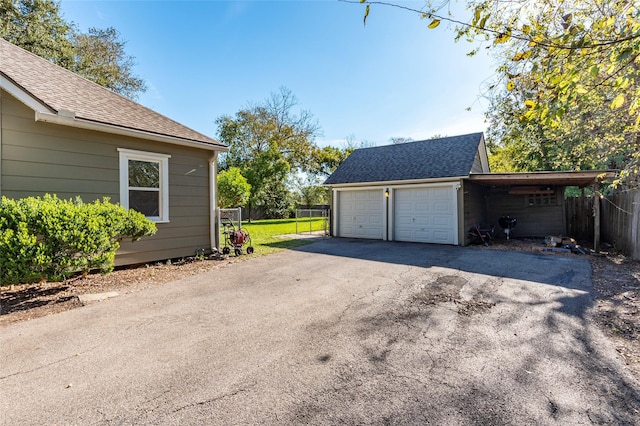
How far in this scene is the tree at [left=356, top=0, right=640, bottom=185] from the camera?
93.6 inches

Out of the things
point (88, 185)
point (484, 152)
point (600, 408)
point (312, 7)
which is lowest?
point (600, 408)

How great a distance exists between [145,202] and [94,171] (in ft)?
3.90

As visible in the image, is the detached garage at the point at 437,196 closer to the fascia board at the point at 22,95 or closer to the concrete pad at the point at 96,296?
the concrete pad at the point at 96,296

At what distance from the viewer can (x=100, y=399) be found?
218 centimetres

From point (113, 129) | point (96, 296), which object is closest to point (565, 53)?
point (96, 296)

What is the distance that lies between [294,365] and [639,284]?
6.97 metres

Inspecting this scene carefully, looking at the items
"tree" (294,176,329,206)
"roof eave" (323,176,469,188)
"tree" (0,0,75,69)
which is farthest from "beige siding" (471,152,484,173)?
"tree" (294,176,329,206)

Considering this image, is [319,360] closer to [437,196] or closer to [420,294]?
[420,294]

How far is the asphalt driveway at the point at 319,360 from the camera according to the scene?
2.07 m

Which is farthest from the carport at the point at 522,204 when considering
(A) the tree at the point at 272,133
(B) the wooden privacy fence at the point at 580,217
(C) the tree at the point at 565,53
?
(A) the tree at the point at 272,133

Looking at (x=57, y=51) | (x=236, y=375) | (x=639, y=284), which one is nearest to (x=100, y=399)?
(x=236, y=375)

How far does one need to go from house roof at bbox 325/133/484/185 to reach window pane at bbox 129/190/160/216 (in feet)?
27.1

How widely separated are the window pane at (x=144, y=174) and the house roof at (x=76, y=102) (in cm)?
70

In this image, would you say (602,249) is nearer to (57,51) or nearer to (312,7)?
(312,7)
